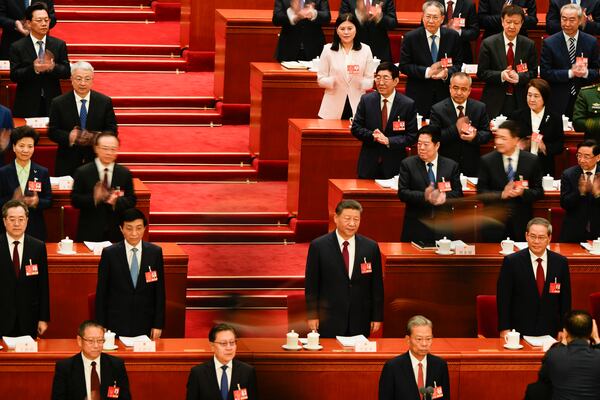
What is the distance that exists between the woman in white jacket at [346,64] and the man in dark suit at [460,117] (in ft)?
2.70

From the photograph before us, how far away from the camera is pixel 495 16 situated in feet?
36.8

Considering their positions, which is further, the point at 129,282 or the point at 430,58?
the point at 430,58

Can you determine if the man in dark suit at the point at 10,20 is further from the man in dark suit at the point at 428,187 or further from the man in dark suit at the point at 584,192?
the man in dark suit at the point at 584,192

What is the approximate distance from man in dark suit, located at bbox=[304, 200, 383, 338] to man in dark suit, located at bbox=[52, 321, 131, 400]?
4.24 feet

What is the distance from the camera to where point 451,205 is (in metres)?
8.70

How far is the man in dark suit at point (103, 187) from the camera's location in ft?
27.8

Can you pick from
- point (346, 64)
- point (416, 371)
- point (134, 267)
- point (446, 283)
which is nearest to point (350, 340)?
point (416, 371)

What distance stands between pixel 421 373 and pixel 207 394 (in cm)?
110

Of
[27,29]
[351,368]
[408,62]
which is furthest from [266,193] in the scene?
[351,368]

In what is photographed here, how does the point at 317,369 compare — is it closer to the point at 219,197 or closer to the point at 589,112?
the point at 219,197

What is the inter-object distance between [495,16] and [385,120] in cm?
228

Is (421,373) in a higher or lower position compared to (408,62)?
lower

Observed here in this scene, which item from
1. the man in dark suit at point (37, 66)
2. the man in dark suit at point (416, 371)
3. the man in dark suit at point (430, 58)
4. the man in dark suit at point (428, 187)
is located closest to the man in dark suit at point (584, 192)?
the man in dark suit at point (428, 187)

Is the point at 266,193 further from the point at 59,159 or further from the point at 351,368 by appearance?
the point at 351,368
